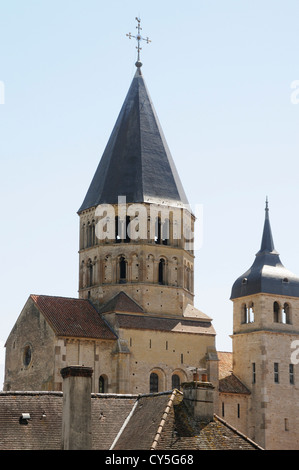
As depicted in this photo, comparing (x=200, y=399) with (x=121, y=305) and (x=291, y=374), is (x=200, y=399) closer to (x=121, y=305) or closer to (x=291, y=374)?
(x=121, y=305)

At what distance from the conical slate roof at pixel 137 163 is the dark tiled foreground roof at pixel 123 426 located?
28669 millimetres

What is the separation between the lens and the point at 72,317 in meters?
58.9

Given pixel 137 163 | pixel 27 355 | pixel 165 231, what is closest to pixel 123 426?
pixel 27 355

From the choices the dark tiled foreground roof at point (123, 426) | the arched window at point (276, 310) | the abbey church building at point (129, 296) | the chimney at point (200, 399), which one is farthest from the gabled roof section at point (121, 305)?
the chimney at point (200, 399)

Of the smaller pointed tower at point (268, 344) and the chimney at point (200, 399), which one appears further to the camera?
the smaller pointed tower at point (268, 344)

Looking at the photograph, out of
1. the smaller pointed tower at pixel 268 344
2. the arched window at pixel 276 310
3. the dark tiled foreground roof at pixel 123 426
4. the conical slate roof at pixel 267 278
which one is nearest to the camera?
the dark tiled foreground roof at pixel 123 426

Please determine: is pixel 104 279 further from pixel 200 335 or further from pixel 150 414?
pixel 150 414

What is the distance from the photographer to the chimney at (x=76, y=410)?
28547 mm

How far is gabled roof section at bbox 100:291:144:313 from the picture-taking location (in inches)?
2340

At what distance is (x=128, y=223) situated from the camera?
2436 inches

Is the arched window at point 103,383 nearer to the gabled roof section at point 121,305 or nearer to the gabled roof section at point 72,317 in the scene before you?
the gabled roof section at point 72,317

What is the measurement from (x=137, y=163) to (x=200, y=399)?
3288 centimetres

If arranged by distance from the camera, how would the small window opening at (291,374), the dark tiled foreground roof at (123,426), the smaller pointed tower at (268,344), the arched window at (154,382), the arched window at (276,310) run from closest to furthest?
1. the dark tiled foreground roof at (123,426)
2. the arched window at (154,382)
3. the smaller pointed tower at (268,344)
4. the small window opening at (291,374)
5. the arched window at (276,310)
